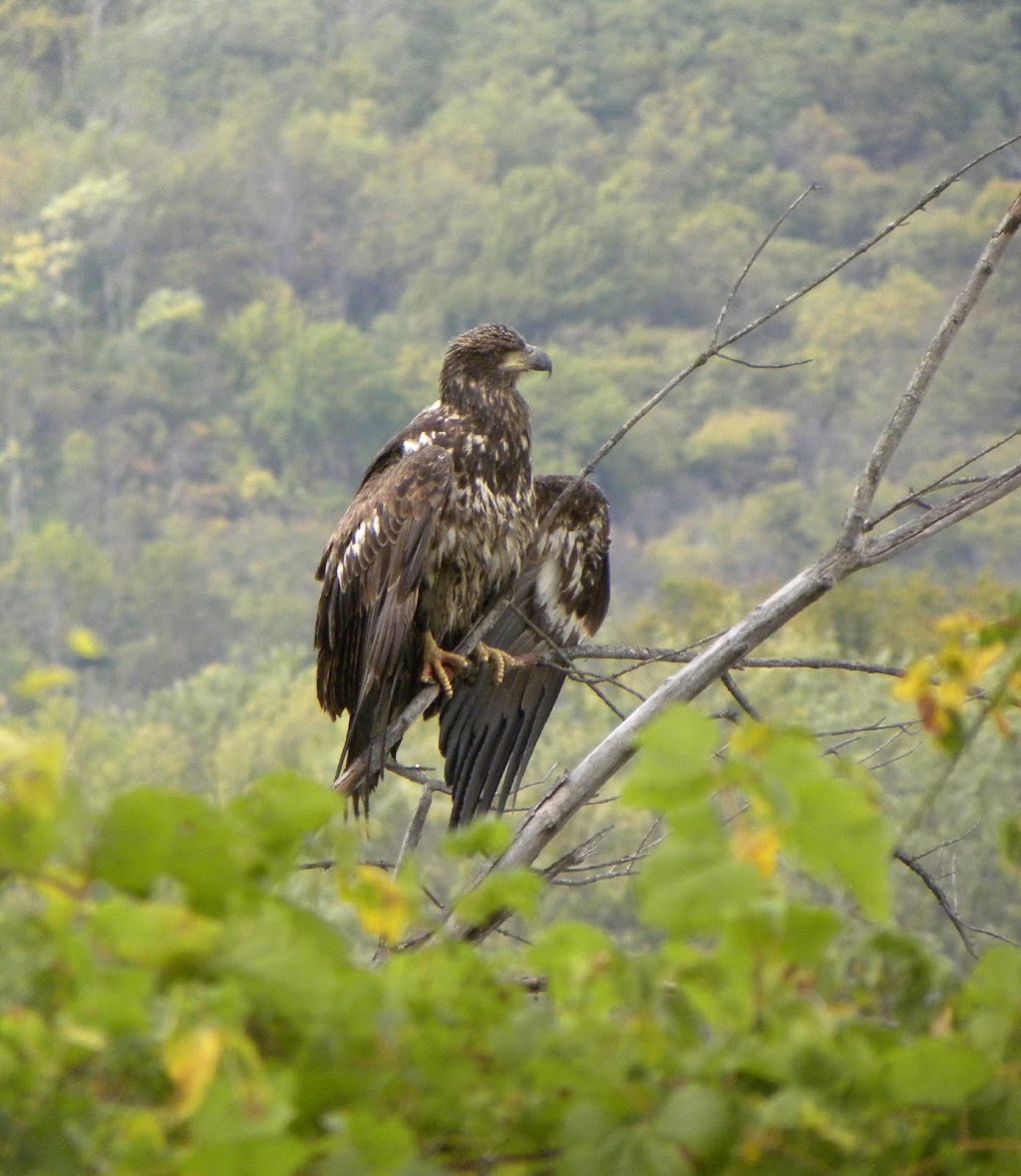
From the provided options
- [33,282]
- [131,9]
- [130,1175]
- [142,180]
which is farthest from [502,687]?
[131,9]

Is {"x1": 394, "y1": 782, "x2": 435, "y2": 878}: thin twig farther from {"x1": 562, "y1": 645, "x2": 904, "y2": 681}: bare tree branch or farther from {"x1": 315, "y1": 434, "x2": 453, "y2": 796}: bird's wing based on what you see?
{"x1": 315, "y1": 434, "x2": 453, "y2": 796}: bird's wing

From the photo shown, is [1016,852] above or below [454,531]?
below

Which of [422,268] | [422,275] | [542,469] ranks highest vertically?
[422,268]

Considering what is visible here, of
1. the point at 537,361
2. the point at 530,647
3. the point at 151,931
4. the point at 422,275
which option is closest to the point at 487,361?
the point at 537,361

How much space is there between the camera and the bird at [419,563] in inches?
200

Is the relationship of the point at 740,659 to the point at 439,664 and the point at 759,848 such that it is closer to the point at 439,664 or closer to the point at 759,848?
the point at 439,664

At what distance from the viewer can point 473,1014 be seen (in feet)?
4.85

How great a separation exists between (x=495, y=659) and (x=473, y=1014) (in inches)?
151

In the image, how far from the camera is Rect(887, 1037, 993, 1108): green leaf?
55.7 inches

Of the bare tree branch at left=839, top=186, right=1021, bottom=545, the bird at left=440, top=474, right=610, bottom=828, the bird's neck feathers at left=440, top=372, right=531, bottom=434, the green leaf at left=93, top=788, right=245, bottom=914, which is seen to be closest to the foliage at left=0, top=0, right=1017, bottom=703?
the bird's neck feathers at left=440, top=372, right=531, bottom=434

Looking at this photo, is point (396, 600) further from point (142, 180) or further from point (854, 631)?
point (142, 180)

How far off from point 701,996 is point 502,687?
3.89 m

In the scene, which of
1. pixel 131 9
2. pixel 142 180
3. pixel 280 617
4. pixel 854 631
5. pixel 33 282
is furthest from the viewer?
pixel 131 9

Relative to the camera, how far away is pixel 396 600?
16.7 ft
